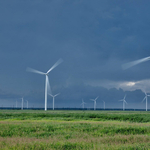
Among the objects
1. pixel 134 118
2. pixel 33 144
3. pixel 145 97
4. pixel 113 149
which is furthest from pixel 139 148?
pixel 145 97

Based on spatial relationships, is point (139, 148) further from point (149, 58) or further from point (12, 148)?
point (149, 58)

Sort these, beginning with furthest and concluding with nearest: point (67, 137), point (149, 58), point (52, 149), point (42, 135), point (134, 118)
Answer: point (134, 118), point (149, 58), point (42, 135), point (67, 137), point (52, 149)

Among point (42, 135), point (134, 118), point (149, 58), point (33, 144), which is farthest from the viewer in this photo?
point (134, 118)

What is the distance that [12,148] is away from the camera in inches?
618

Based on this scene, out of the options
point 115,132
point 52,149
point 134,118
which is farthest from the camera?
point 134,118

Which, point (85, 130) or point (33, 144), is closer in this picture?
point (33, 144)

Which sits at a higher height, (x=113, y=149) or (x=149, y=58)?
(x=149, y=58)

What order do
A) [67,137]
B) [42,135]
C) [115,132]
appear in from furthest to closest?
[115,132]
[42,135]
[67,137]

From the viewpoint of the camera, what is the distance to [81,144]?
56.1 ft

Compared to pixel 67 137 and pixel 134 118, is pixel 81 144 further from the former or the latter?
pixel 134 118

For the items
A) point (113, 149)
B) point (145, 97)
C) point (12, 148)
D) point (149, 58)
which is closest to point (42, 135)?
point (12, 148)

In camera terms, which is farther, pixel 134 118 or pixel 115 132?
pixel 134 118

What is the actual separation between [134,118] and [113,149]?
42049 millimetres

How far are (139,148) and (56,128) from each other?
12593 mm
